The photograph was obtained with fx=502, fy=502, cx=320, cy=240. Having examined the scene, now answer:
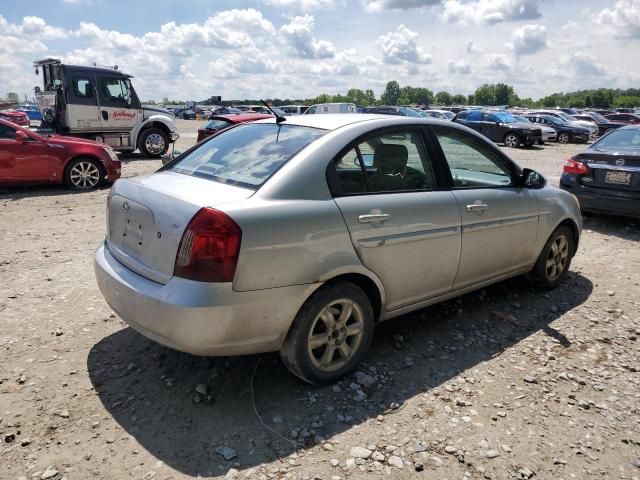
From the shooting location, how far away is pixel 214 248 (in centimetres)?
257

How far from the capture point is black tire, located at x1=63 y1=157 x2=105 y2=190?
951 cm

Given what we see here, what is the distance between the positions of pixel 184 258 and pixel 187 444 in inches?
37.9

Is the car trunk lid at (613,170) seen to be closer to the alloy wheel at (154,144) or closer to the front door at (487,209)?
the front door at (487,209)

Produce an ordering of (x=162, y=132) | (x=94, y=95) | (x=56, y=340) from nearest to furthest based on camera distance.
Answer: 1. (x=56, y=340)
2. (x=94, y=95)
3. (x=162, y=132)

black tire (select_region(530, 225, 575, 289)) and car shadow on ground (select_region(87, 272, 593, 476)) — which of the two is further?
black tire (select_region(530, 225, 575, 289))

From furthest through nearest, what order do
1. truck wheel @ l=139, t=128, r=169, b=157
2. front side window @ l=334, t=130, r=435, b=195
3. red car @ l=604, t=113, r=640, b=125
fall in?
red car @ l=604, t=113, r=640, b=125
truck wheel @ l=139, t=128, r=169, b=157
front side window @ l=334, t=130, r=435, b=195

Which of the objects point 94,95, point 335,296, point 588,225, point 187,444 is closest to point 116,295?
point 187,444

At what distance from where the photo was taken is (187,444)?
260 cm

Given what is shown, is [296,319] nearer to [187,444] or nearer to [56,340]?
[187,444]

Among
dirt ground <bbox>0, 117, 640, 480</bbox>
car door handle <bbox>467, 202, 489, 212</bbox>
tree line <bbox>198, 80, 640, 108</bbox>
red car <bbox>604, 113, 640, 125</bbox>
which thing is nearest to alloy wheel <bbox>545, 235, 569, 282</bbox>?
dirt ground <bbox>0, 117, 640, 480</bbox>

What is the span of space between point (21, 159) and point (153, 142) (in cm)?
618

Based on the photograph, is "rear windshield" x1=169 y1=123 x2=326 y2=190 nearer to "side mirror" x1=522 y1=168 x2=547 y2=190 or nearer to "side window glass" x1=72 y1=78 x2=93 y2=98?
"side mirror" x1=522 y1=168 x2=547 y2=190

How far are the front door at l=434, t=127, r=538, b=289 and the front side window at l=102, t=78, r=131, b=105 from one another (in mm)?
12308

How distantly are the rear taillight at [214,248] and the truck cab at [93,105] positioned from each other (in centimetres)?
1260
